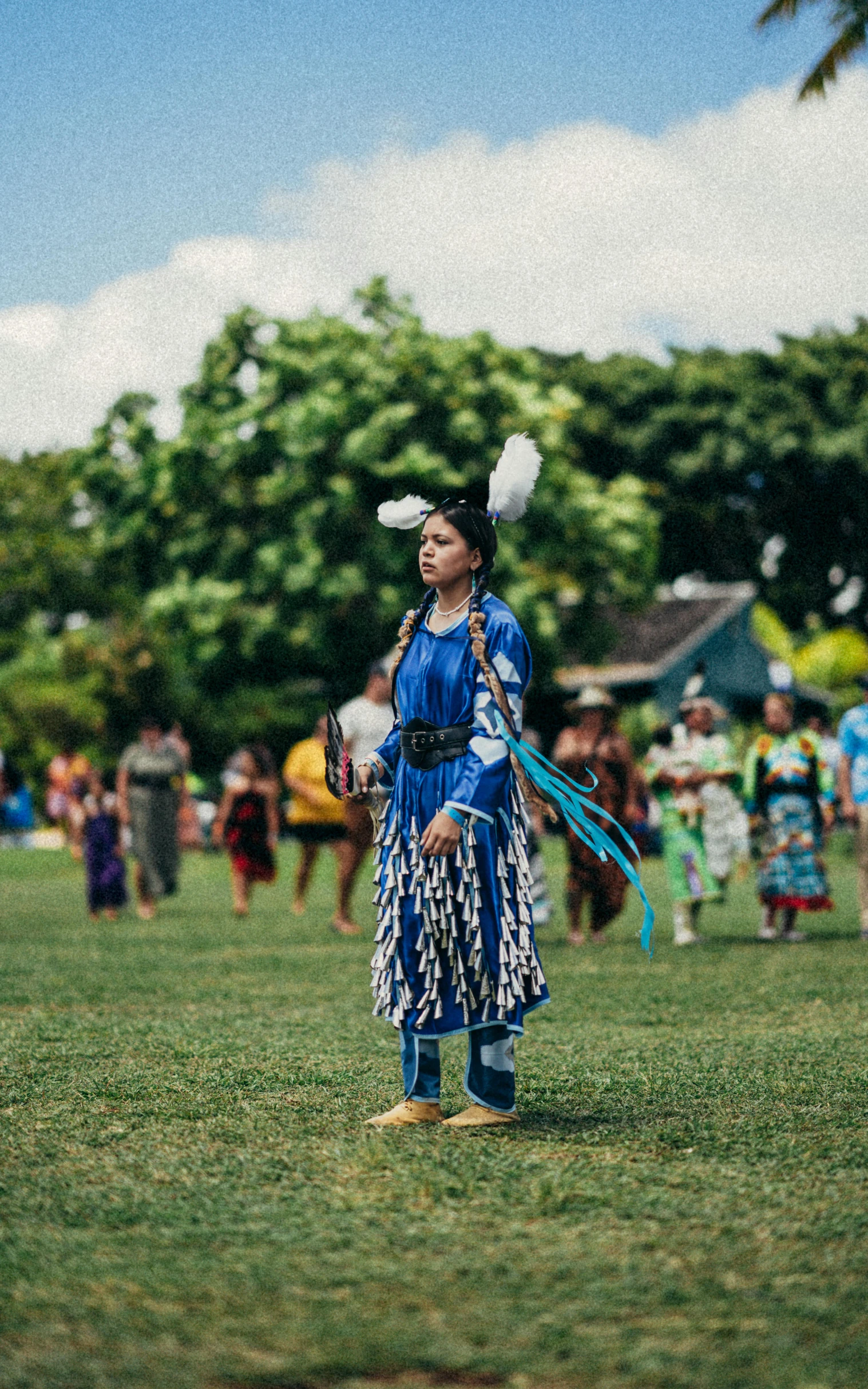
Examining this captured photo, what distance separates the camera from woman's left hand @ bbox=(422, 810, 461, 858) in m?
5.23

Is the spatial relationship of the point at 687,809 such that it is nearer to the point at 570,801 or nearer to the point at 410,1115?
the point at 570,801

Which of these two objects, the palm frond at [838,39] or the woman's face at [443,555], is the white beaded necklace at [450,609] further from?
the palm frond at [838,39]

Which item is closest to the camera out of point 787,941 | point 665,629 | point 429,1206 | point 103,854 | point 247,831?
point 429,1206

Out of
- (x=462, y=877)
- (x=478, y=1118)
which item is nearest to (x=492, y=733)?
(x=462, y=877)

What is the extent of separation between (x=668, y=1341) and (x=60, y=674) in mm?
38600

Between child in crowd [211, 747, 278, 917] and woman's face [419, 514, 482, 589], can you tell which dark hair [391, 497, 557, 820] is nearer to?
woman's face [419, 514, 482, 589]

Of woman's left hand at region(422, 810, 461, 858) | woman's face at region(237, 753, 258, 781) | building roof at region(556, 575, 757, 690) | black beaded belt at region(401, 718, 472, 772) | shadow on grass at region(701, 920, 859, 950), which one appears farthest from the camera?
building roof at region(556, 575, 757, 690)

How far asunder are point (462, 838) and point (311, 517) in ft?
83.3

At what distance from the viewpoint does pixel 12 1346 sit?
317 centimetres

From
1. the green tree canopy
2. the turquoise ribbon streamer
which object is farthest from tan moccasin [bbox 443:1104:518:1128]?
the green tree canopy

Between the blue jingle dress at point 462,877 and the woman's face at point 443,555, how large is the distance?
5.8 inches

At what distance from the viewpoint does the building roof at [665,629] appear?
44406 millimetres

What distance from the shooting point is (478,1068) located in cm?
542

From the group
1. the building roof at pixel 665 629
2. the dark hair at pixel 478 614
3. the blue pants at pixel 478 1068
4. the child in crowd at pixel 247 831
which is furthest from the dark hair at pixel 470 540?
the building roof at pixel 665 629
